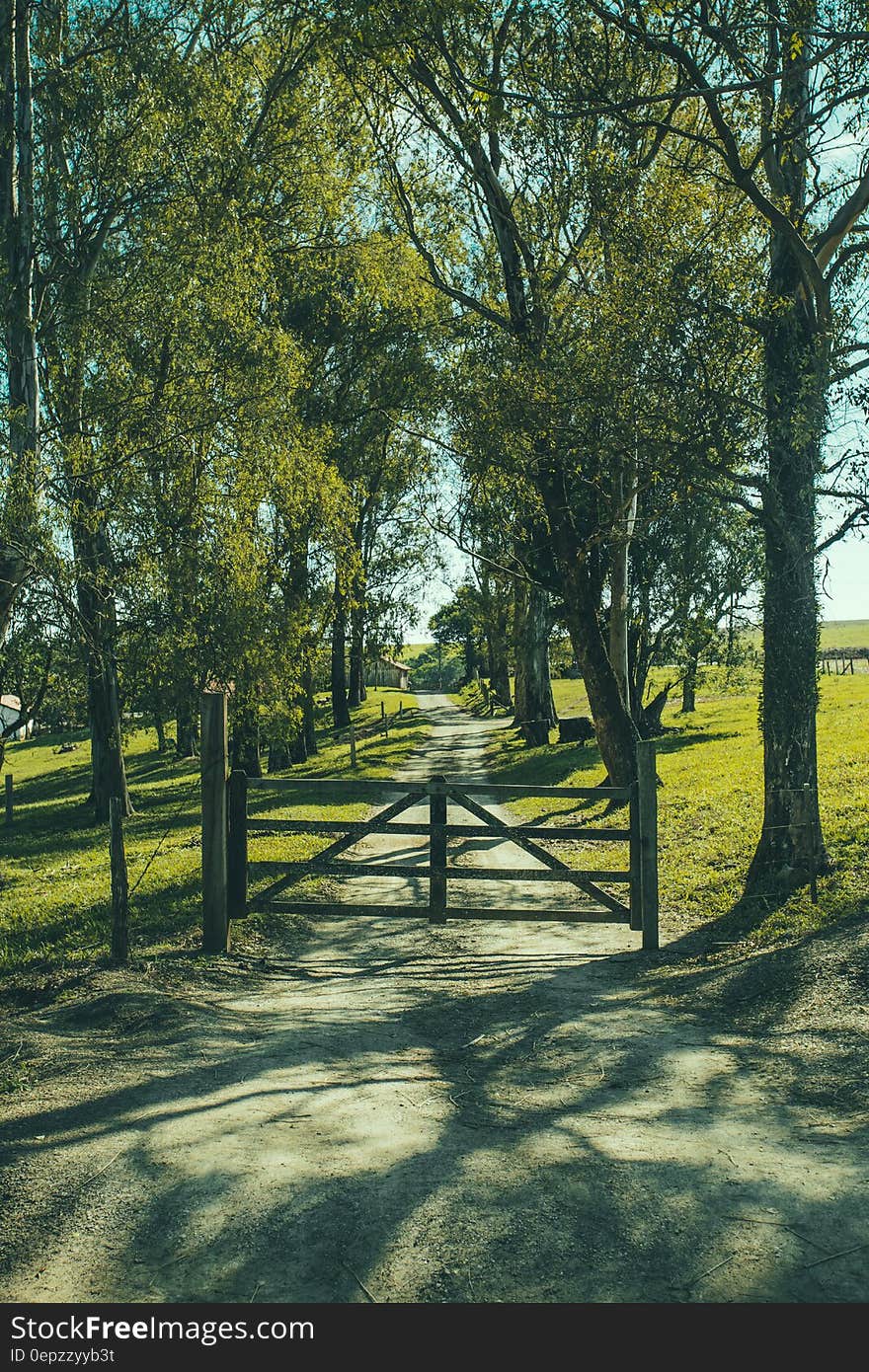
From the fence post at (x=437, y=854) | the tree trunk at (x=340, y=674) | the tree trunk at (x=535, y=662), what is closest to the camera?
the fence post at (x=437, y=854)

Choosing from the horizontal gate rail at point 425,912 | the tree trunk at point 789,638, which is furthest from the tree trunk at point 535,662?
the horizontal gate rail at point 425,912

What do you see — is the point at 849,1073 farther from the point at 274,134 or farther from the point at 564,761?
the point at 564,761

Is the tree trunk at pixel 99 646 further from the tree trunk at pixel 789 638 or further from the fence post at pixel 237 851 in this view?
the tree trunk at pixel 789 638

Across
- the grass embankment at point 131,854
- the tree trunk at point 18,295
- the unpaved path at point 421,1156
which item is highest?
the tree trunk at point 18,295

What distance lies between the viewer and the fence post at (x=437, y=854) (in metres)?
11.4

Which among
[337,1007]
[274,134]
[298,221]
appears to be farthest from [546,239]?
[337,1007]

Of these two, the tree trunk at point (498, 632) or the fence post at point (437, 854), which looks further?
the tree trunk at point (498, 632)

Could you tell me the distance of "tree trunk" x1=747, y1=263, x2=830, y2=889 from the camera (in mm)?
11836

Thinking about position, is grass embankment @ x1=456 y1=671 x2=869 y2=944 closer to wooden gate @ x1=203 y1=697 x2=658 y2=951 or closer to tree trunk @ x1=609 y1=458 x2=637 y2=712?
wooden gate @ x1=203 y1=697 x2=658 y2=951

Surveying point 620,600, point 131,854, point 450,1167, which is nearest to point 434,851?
point 450,1167

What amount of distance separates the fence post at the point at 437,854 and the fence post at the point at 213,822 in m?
2.15

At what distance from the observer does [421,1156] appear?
5.66 m

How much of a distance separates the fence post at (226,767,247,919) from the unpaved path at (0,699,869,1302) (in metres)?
1.94

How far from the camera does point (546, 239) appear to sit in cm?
1811
